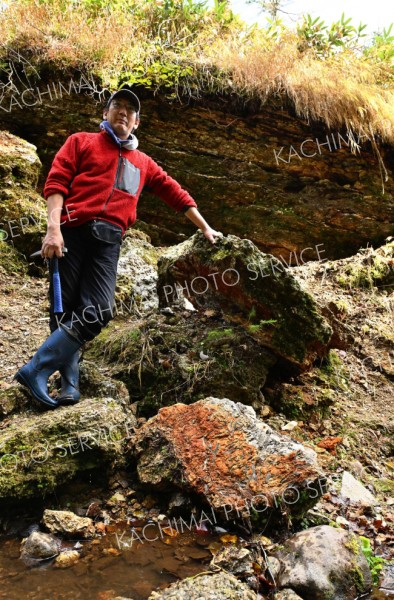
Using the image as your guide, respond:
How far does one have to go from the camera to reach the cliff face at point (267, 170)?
24.0 feet

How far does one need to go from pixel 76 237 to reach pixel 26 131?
462 centimetres

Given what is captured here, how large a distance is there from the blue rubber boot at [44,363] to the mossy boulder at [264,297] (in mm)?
1473

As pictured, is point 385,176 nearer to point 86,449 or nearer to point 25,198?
point 25,198

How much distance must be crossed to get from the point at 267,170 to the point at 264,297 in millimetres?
3921

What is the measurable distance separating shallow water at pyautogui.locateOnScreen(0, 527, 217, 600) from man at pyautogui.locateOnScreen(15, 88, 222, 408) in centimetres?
114

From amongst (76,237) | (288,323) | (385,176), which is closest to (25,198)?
(76,237)

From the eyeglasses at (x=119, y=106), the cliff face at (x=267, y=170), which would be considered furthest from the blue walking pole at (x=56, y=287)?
the cliff face at (x=267, y=170)

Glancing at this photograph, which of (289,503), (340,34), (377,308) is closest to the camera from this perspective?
(289,503)

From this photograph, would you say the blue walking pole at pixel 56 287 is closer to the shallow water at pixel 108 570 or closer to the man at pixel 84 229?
the man at pixel 84 229

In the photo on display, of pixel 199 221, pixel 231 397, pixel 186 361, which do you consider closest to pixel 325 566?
pixel 231 397

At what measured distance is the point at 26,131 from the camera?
721 centimetres

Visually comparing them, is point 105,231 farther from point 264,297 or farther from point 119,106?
point 264,297

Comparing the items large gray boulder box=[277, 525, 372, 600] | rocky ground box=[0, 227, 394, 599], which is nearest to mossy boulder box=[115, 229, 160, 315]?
rocky ground box=[0, 227, 394, 599]

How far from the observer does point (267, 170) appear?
292 inches
